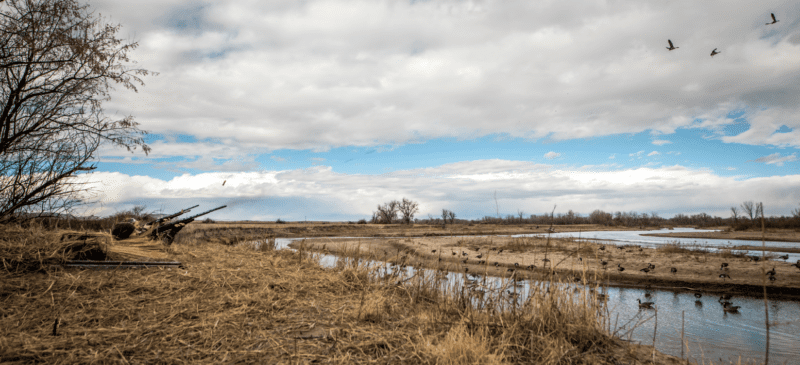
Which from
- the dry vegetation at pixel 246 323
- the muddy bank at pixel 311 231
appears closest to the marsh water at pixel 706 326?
the dry vegetation at pixel 246 323

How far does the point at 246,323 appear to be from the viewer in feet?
12.0

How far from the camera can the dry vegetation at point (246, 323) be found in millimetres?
2939

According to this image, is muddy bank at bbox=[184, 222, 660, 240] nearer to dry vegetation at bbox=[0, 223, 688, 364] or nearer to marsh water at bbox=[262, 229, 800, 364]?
marsh water at bbox=[262, 229, 800, 364]

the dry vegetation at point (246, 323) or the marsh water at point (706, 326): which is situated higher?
the dry vegetation at point (246, 323)

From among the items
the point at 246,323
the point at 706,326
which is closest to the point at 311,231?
the point at 706,326

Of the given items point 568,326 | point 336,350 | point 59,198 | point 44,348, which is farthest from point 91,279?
point 568,326

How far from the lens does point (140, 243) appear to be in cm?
615

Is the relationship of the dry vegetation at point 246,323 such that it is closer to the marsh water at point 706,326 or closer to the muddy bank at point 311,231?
the marsh water at point 706,326

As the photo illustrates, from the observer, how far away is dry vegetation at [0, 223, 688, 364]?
2939 millimetres

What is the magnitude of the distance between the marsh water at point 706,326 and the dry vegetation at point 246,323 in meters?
0.55

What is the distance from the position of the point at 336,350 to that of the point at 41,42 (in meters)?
6.84

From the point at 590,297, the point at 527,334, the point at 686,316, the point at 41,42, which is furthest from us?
the point at 686,316

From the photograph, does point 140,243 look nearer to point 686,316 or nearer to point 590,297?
point 590,297

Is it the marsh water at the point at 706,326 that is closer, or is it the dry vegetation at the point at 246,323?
the dry vegetation at the point at 246,323
